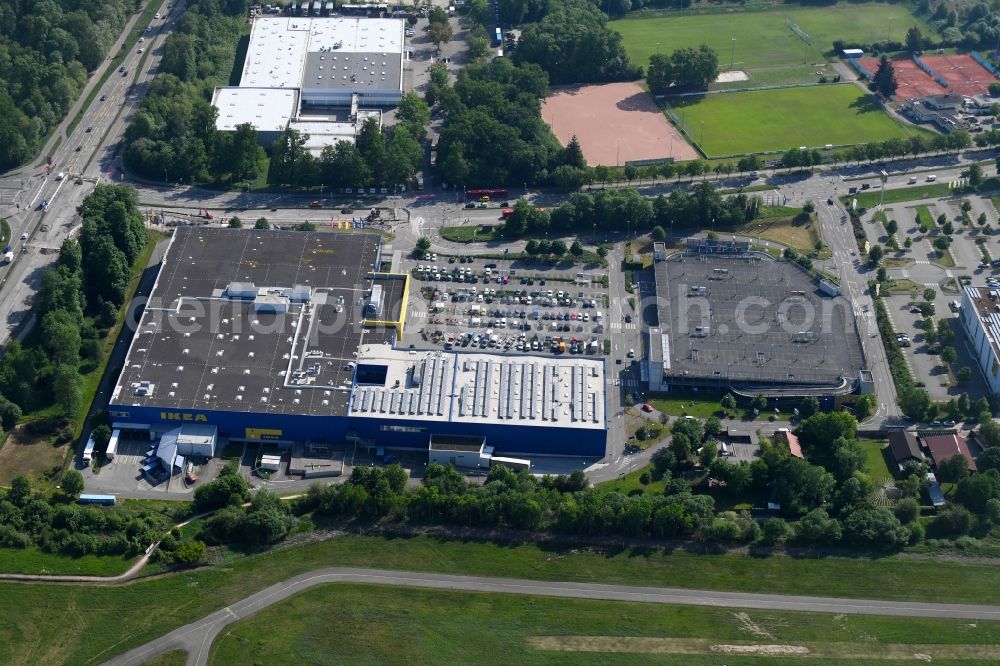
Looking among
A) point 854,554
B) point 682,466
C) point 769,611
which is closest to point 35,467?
point 682,466

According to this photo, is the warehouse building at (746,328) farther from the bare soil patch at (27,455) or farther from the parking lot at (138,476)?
the bare soil patch at (27,455)

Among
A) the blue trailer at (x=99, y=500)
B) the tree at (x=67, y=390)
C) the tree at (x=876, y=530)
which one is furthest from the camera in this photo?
the tree at (x=67, y=390)

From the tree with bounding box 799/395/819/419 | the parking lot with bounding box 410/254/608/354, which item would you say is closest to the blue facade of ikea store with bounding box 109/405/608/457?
the parking lot with bounding box 410/254/608/354

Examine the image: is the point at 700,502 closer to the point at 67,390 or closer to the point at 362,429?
the point at 362,429

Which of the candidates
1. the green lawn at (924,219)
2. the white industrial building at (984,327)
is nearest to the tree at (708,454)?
the white industrial building at (984,327)

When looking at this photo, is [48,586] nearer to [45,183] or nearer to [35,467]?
[35,467]

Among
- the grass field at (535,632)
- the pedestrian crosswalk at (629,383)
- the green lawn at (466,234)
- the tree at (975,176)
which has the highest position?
the tree at (975,176)

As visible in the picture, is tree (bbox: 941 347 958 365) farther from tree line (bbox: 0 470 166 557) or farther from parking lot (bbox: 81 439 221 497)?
tree line (bbox: 0 470 166 557)
